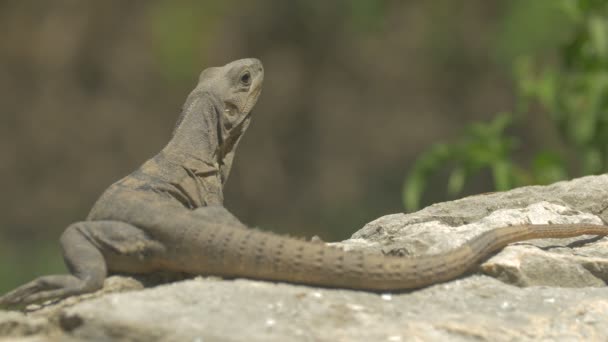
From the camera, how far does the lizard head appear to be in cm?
574

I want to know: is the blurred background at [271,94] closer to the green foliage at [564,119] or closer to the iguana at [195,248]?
the green foliage at [564,119]

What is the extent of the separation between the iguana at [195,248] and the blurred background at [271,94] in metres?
7.74

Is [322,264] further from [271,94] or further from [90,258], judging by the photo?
[271,94]

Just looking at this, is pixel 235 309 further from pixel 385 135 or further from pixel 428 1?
pixel 428 1

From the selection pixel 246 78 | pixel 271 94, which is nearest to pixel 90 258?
pixel 246 78

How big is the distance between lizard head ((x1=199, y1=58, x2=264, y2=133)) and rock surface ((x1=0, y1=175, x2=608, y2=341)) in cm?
129

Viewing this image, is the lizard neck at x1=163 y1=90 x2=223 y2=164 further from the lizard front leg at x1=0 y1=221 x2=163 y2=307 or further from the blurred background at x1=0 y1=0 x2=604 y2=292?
the blurred background at x1=0 y1=0 x2=604 y2=292

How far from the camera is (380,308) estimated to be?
4.10 metres

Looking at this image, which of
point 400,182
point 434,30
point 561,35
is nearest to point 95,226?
point 561,35

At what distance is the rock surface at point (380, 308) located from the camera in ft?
12.4

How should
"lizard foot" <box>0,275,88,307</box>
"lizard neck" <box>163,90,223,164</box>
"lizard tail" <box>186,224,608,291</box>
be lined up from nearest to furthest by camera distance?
"lizard tail" <box>186,224,608,291</box> < "lizard foot" <box>0,275,88,307</box> < "lizard neck" <box>163,90,223,164</box>

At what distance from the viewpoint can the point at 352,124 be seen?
13.4 metres

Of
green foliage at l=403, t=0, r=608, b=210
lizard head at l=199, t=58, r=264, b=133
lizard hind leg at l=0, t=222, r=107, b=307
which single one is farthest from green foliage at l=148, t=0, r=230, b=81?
lizard hind leg at l=0, t=222, r=107, b=307

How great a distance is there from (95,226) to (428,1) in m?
9.83
